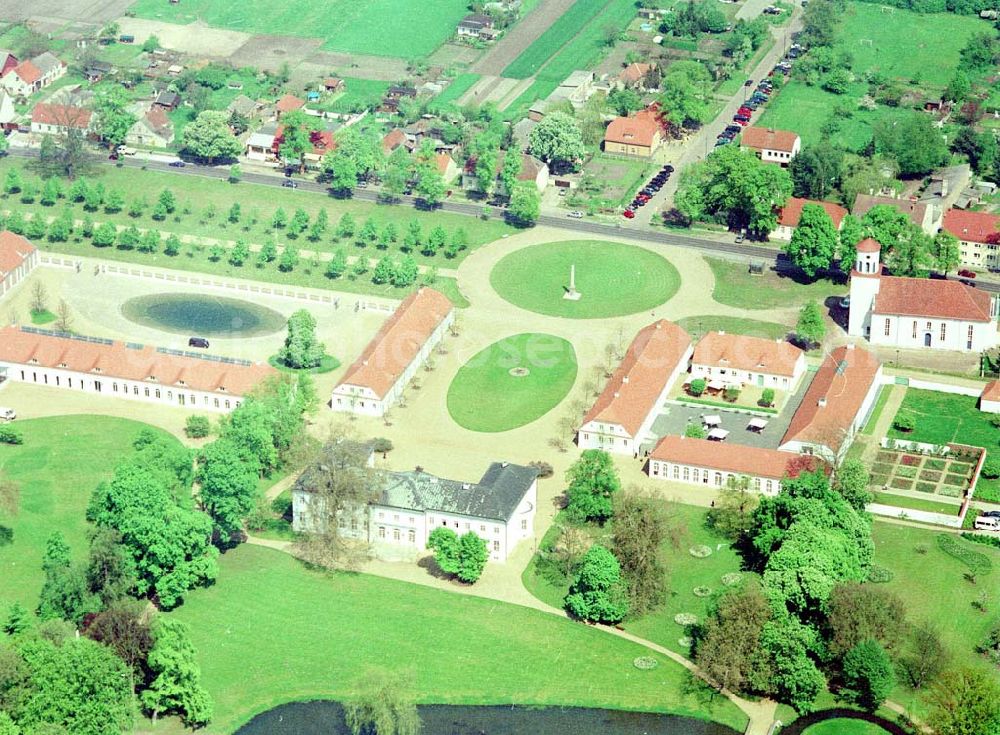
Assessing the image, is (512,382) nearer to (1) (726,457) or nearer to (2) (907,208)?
(1) (726,457)

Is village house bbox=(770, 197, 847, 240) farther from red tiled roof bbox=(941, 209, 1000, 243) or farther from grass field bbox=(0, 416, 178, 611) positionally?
grass field bbox=(0, 416, 178, 611)

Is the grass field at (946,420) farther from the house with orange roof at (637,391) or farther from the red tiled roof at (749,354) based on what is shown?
the house with orange roof at (637,391)

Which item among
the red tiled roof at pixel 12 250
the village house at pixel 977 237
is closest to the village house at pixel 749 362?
the village house at pixel 977 237

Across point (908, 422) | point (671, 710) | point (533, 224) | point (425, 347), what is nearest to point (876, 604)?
point (671, 710)

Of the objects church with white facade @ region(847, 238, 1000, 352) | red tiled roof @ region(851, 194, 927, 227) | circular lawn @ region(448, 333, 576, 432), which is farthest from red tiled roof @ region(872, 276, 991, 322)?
circular lawn @ region(448, 333, 576, 432)

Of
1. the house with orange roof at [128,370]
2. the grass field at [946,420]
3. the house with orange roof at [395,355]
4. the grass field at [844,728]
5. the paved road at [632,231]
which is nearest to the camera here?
the grass field at [844,728]

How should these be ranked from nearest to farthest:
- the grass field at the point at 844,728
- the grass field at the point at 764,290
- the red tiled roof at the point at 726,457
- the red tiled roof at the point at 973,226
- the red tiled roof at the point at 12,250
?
the grass field at the point at 844,728
the red tiled roof at the point at 726,457
the grass field at the point at 764,290
the red tiled roof at the point at 12,250
the red tiled roof at the point at 973,226

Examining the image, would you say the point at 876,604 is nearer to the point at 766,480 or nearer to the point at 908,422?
the point at 766,480
